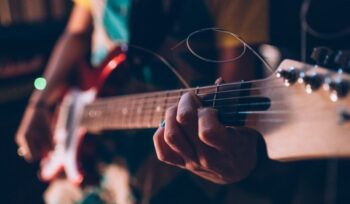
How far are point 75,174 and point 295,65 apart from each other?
777 mm

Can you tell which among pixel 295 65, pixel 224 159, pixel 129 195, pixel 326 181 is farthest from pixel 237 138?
pixel 326 181

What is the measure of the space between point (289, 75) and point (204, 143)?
19 cm

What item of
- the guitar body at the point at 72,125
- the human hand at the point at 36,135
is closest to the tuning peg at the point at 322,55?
the guitar body at the point at 72,125

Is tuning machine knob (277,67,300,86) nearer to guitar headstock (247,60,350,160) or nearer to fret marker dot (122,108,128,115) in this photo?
guitar headstock (247,60,350,160)

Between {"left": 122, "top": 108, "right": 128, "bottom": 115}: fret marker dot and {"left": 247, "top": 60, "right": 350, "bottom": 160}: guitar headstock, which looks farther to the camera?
{"left": 122, "top": 108, "right": 128, "bottom": 115}: fret marker dot

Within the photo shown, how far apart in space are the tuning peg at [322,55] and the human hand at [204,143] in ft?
0.53

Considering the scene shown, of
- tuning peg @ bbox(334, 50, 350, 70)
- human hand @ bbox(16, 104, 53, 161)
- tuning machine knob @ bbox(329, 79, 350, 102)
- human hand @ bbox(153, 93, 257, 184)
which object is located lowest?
human hand @ bbox(16, 104, 53, 161)

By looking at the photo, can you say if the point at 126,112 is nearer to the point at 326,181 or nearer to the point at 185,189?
the point at 185,189

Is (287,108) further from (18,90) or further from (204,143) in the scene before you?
(18,90)

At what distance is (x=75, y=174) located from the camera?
1.14 m

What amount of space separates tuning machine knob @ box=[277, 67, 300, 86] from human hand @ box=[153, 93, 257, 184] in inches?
4.5

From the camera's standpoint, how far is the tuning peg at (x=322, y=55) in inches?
17.9

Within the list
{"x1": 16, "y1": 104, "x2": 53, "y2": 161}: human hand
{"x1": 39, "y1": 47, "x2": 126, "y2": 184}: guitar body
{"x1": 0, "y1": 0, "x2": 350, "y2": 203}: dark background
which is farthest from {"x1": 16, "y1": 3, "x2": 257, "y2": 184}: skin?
{"x1": 0, "y1": 0, "x2": 350, "y2": 203}: dark background

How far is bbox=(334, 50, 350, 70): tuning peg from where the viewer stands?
0.43 meters
